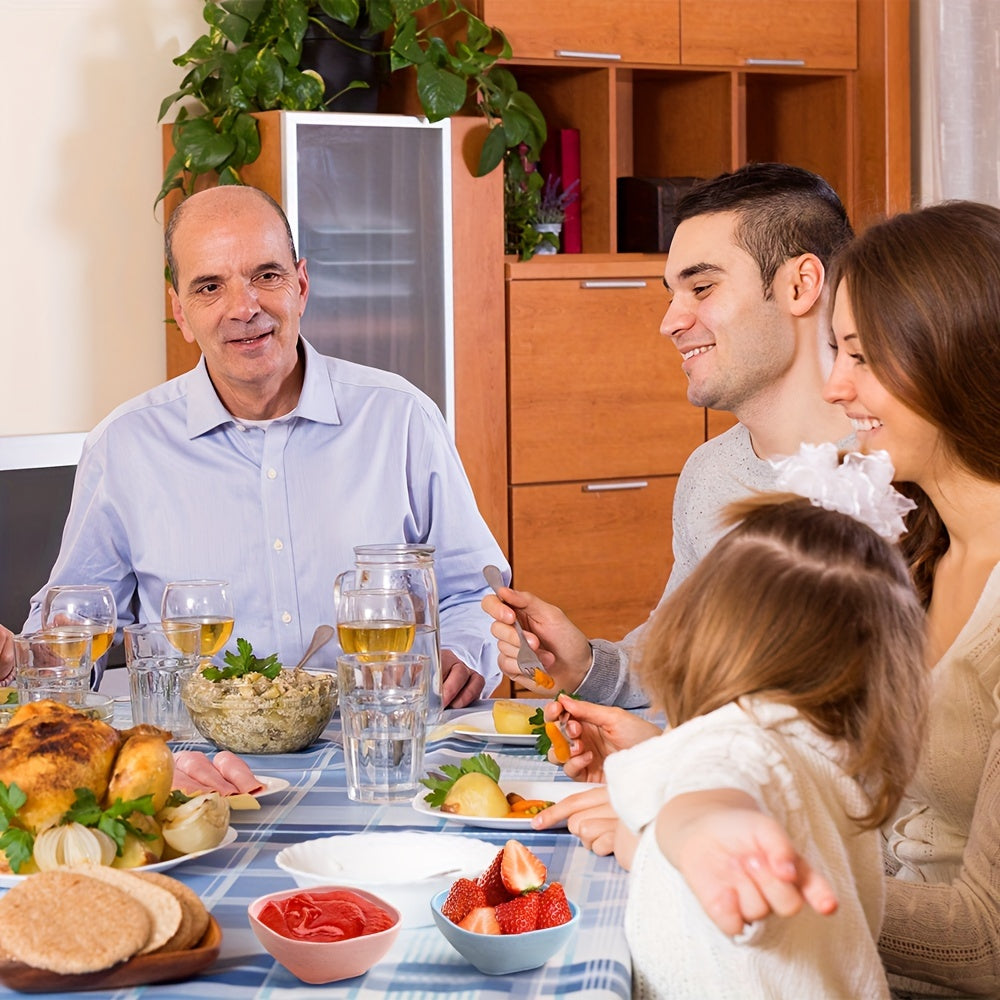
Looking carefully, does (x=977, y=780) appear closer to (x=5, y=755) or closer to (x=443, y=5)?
(x=5, y=755)

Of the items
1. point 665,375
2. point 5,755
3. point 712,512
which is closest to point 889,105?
point 665,375

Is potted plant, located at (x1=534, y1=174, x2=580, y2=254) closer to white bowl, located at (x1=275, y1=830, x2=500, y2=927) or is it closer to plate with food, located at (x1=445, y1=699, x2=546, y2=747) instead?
plate with food, located at (x1=445, y1=699, x2=546, y2=747)

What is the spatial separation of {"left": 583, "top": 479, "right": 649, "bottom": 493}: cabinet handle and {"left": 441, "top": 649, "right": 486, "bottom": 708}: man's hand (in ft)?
6.06

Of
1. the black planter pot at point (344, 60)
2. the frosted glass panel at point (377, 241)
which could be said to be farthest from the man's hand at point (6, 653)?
the black planter pot at point (344, 60)

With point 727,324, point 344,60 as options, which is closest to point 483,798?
point 727,324

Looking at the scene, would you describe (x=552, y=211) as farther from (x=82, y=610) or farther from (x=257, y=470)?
(x=82, y=610)

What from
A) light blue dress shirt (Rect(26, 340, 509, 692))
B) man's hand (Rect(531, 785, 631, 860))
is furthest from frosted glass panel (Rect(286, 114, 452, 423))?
man's hand (Rect(531, 785, 631, 860))

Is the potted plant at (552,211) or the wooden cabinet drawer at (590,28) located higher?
the wooden cabinet drawer at (590,28)

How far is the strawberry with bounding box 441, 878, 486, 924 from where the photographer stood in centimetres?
106

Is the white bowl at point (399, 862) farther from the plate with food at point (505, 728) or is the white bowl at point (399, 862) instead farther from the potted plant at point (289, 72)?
the potted plant at point (289, 72)

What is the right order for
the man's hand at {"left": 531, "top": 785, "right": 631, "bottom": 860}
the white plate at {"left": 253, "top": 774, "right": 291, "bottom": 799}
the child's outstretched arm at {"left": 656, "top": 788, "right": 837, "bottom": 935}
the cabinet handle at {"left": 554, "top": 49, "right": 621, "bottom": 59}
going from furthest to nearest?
the cabinet handle at {"left": 554, "top": 49, "right": 621, "bottom": 59}, the white plate at {"left": 253, "top": 774, "right": 291, "bottom": 799}, the man's hand at {"left": 531, "top": 785, "right": 631, "bottom": 860}, the child's outstretched arm at {"left": 656, "top": 788, "right": 837, "bottom": 935}

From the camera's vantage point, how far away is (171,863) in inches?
47.1

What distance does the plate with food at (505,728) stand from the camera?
168 cm

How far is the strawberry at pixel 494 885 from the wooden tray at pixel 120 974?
0.68 ft
